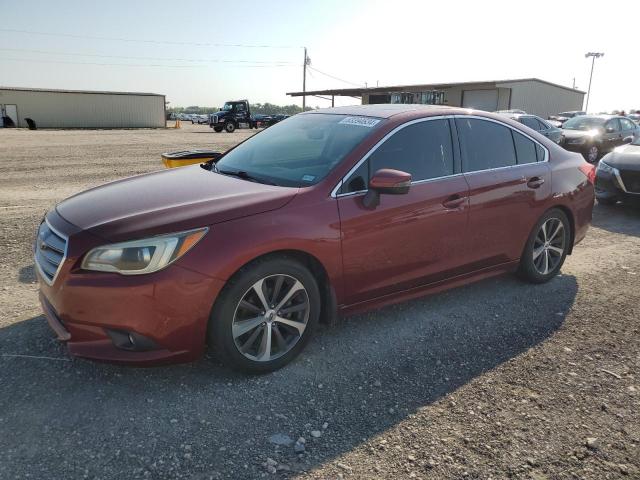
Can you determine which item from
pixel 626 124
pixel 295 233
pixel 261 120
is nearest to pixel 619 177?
pixel 295 233

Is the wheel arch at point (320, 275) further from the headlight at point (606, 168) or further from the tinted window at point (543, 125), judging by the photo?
the tinted window at point (543, 125)

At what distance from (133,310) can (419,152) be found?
2351mm

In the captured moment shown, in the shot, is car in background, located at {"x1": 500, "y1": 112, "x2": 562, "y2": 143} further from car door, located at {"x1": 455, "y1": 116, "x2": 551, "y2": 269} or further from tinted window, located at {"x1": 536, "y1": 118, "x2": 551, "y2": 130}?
car door, located at {"x1": 455, "y1": 116, "x2": 551, "y2": 269}

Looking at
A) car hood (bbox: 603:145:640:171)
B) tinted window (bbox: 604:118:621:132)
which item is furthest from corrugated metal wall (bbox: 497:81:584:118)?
car hood (bbox: 603:145:640:171)

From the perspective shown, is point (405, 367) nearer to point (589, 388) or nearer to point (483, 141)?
point (589, 388)

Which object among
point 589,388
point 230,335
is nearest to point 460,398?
point 589,388

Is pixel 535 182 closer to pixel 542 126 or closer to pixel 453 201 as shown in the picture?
pixel 453 201

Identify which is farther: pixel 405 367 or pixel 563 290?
pixel 563 290

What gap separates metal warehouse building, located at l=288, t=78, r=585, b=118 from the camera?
122ft

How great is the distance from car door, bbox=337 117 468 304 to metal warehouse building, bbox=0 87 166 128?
4835cm

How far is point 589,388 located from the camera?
10.4 feet

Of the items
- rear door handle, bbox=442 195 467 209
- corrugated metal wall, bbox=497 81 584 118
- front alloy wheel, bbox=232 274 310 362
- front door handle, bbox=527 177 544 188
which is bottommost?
front alloy wheel, bbox=232 274 310 362

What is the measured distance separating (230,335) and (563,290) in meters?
3.34

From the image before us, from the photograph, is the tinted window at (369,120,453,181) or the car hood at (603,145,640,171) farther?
the car hood at (603,145,640,171)
